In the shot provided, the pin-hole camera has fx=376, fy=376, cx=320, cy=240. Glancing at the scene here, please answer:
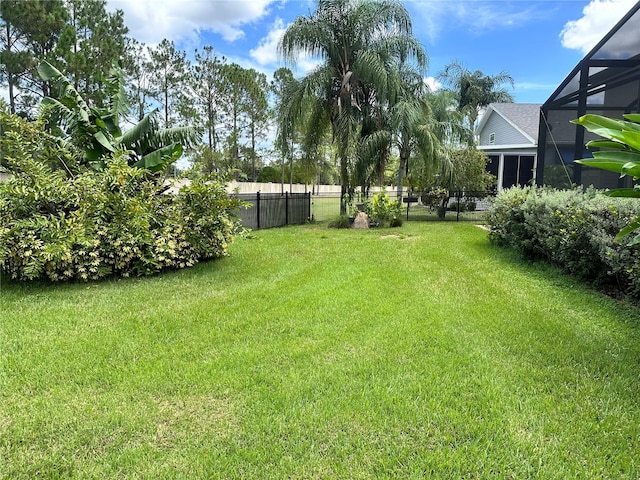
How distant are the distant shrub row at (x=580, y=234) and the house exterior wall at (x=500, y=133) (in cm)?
1368

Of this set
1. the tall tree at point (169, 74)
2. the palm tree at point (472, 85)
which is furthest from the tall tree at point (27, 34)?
the palm tree at point (472, 85)

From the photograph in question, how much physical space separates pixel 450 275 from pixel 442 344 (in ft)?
8.95

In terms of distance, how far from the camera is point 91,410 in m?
2.31

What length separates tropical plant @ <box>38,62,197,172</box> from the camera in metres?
6.47

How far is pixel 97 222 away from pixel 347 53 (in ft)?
33.8

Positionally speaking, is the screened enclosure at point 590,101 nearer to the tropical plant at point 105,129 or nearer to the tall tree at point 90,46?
the tropical plant at point 105,129

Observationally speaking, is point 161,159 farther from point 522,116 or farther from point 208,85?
point 208,85

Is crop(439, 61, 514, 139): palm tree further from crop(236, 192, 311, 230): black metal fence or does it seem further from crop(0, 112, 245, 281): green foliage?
crop(0, 112, 245, 281): green foliage

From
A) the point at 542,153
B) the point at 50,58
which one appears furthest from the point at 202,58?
the point at 542,153

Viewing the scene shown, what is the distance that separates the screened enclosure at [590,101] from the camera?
6672 millimetres

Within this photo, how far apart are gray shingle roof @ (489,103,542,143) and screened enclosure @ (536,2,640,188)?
1033 centimetres

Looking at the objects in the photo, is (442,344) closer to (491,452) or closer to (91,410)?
(491,452)

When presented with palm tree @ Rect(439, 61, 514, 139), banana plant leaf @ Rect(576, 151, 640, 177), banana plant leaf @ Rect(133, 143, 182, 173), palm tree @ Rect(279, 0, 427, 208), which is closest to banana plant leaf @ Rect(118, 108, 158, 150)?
banana plant leaf @ Rect(133, 143, 182, 173)

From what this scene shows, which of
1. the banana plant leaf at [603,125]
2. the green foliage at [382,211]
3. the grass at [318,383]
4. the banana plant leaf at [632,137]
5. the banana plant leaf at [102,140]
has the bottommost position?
the grass at [318,383]
